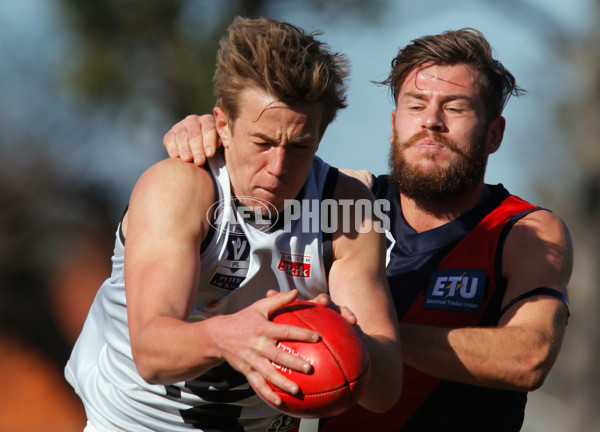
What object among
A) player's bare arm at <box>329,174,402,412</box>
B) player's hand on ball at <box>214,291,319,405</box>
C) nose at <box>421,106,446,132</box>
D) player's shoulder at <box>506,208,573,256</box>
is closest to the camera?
player's hand on ball at <box>214,291,319,405</box>

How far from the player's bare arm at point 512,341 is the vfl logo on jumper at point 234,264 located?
948 millimetres

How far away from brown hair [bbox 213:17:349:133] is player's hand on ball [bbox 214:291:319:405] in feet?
3.33

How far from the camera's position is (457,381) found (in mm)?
4164

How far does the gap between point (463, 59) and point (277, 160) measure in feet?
7.00

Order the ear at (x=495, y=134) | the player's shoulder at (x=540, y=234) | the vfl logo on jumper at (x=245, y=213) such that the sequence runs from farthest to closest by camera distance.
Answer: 1. the ear at (x=495, y=134)
2. the player's shoulder at (x=540, y=234)
3. the vfl logo on jumper at (x=245, y=213)

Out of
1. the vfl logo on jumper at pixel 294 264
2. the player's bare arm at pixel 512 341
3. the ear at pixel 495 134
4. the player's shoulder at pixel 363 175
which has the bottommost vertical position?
the player's bare arm at pixel 512 341

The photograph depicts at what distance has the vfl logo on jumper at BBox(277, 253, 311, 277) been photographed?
3605 mm

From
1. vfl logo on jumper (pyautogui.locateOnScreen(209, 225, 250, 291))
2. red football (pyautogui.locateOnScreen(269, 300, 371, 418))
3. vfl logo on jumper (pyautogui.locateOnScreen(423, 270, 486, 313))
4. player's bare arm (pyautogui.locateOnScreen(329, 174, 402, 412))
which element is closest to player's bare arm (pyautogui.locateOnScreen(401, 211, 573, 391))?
vfl logo on jumper (pyautogui.locateOnScreen(423, 270, 486, 313))

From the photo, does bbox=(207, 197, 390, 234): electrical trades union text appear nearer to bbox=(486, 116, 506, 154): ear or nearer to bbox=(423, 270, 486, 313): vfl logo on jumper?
bbox=(423, 270, 486, 313): vfl logo on jumper

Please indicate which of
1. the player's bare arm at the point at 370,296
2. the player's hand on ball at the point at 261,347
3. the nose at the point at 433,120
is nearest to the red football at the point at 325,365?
the player's hand on ball at the point at 261,347

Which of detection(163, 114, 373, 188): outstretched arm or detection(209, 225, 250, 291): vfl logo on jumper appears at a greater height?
detection(163, 114, 373, 188): outstretched arm

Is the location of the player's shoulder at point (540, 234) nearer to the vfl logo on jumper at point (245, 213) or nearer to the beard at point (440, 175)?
the beard at point (440, 175)

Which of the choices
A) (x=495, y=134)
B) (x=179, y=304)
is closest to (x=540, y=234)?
(x=495, y=134)

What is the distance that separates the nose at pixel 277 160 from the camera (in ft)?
11.1
